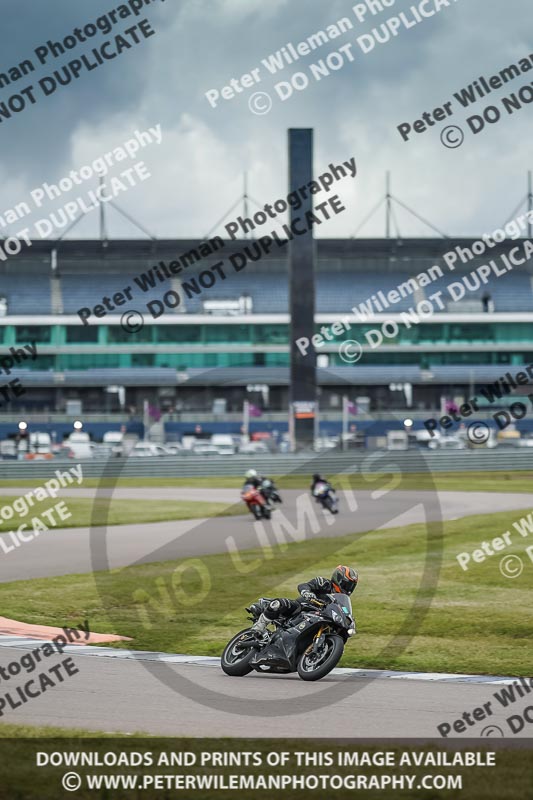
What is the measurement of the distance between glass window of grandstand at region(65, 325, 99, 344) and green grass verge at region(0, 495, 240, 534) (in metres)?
50.8

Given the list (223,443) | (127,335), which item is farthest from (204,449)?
(127,335)

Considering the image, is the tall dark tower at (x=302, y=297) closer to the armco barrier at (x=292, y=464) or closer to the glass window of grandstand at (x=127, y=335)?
the armco barrier at (x=292, y=464)

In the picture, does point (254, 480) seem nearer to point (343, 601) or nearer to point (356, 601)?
point (356, 601)

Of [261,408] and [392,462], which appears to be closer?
[392,462]

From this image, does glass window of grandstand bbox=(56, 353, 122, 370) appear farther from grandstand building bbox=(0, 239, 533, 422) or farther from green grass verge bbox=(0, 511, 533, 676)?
green grass verge bbox=(0, 511, 533, 676)

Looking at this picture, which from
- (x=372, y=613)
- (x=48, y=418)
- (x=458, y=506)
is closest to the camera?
(x=372, y=613)

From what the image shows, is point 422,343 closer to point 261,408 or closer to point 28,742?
point 261,408

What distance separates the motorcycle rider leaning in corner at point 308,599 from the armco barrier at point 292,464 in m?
42.4

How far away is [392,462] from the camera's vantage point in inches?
2203

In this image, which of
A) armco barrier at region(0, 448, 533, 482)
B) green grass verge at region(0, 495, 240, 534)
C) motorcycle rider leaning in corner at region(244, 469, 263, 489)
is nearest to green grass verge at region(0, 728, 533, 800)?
green grass verge at region(0, 495, 240, 534)

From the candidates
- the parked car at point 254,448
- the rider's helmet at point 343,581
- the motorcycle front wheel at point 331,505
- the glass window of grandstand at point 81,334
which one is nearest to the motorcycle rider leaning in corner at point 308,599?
the rider's helmet at point 343,581

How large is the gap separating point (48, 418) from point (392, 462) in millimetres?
33081

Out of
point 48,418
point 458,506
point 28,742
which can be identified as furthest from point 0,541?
point 48,418

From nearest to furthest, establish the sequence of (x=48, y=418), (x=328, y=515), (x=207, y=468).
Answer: (x=328, y=515), (x=207, y=468), (x=48, y=418)
